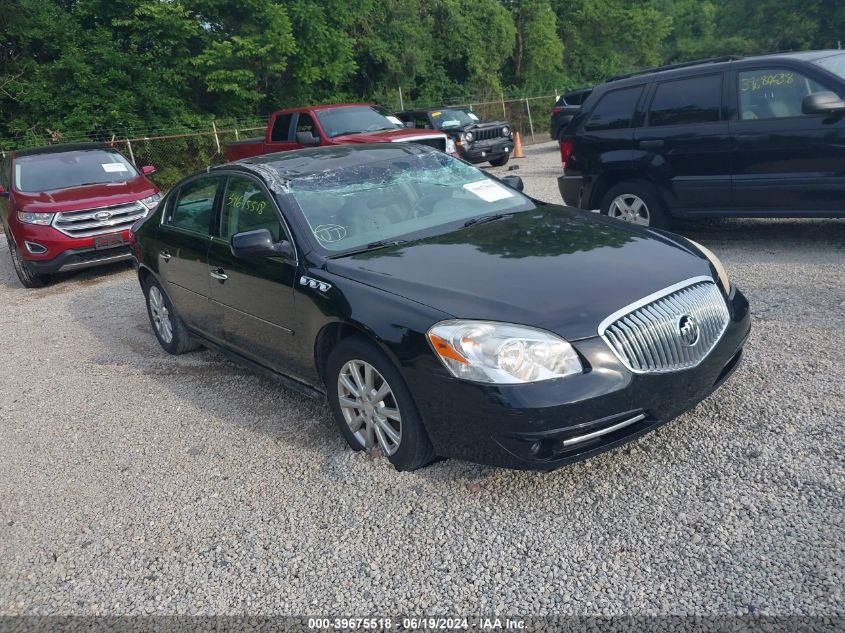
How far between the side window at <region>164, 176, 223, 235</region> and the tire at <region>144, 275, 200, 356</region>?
0.71m

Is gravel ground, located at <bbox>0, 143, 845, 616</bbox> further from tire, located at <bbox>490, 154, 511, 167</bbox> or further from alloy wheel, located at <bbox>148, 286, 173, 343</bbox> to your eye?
tire, located at <bbox>490, 154, 511, 167</bbox>

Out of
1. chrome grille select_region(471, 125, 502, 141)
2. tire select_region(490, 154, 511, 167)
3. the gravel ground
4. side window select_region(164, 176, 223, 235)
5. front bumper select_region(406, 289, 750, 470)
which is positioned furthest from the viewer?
tire select_region(490, 154, 511, 167)

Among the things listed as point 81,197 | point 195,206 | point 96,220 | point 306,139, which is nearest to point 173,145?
point 306,139

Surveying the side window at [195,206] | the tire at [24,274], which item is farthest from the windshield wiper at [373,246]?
the tire at [24,274]

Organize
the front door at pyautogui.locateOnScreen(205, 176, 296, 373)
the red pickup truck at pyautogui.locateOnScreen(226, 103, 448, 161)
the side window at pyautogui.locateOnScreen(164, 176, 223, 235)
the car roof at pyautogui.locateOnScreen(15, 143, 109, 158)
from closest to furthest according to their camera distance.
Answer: the front door at pyautogui.locateOnScreen(205, 176, 296, 373), the side window at pyautogui.locateOnScreen(164, 176, 223, 235), the car roof at pyautogui.locateOnScreen(15, 143, 109, 158), the red pickup truck at pyautogui.locateOnScreen(226, 103, 448, 161)

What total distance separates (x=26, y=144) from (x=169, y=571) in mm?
20762

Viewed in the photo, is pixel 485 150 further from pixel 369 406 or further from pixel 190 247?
pixel 369 406

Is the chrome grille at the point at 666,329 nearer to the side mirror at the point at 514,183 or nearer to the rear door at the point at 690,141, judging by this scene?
the side mirror at the point at 514,183

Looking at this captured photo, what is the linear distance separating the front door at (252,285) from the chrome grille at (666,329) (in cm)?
190

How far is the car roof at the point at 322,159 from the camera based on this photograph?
16.1 feet

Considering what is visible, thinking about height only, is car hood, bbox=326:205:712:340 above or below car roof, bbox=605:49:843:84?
below

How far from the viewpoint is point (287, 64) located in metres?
26.5

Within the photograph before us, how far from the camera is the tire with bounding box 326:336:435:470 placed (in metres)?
3.61

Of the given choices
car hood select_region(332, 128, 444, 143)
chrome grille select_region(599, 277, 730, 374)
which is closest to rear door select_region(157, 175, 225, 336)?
chrome grille select_region(599, 277, 730, 374)
